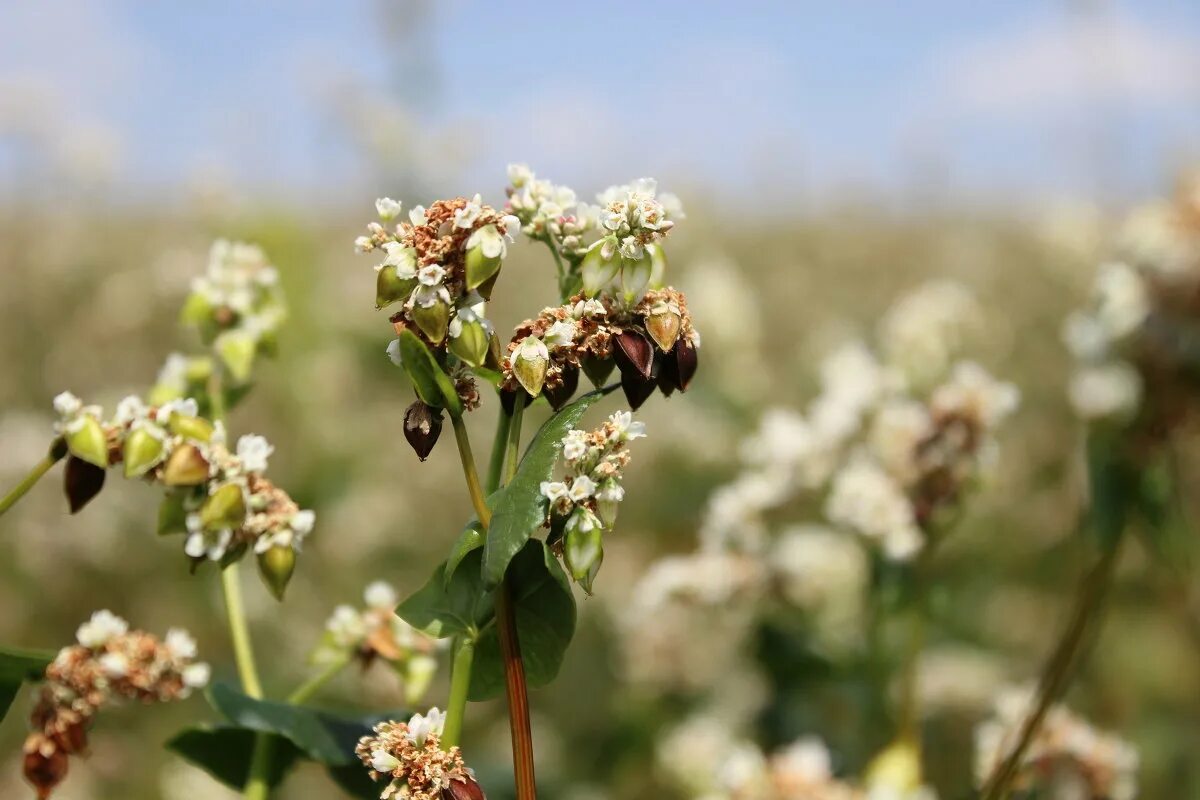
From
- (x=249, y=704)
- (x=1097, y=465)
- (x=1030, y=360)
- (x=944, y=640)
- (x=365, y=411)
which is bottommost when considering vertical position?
(x=249, y=704)

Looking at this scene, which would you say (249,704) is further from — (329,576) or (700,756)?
(329,576)

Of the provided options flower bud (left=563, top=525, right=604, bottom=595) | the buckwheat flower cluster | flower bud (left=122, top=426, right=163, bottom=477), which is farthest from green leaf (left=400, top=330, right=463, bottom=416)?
the buckwheat flower cluster

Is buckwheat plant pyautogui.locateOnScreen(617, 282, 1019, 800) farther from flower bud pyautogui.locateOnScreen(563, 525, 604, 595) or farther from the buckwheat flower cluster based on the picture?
flower bud pyautogui.locateOnScreen(563, 525, 604, 595)

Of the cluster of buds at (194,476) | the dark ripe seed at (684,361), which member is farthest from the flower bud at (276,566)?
the dark ripe seed at (684,361)

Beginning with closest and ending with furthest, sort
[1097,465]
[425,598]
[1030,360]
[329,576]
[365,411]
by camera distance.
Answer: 1. [425,598]
2. [1097,465]
3. [329,576]
4. [365,411]
5. [1030,360]

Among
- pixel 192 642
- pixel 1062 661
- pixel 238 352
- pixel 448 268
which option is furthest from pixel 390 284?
pixel 1062 661

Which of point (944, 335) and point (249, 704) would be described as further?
point (944, 335)

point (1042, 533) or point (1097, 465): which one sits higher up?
point (1042, 533)

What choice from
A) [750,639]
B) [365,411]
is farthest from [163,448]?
[365,411]

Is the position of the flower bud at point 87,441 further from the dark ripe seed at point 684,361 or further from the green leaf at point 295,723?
the dark ripe seed at point 684,361
